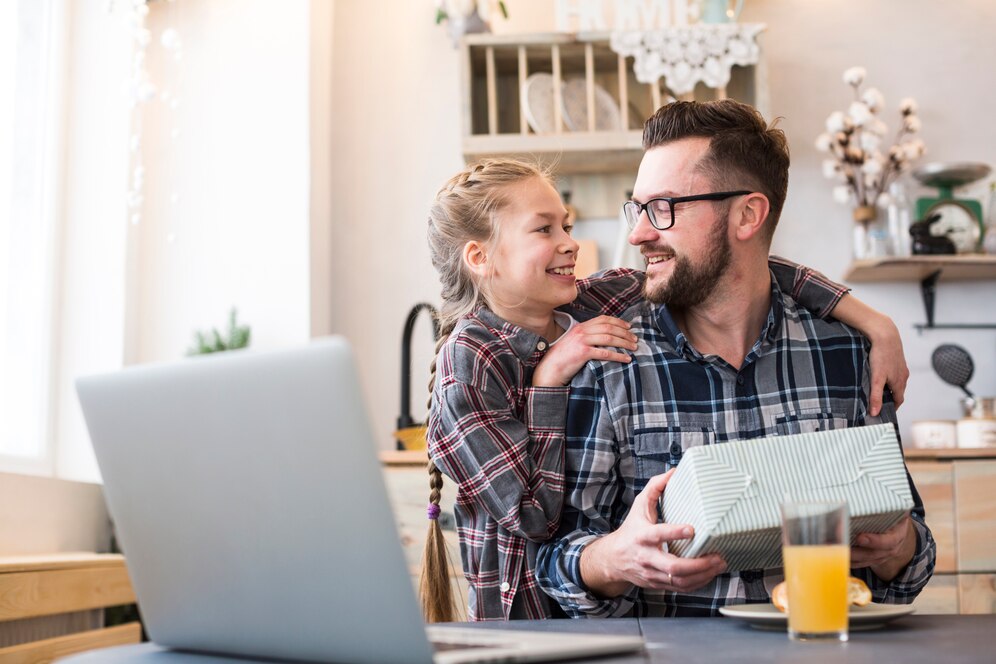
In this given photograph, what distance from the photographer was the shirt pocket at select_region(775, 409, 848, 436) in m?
1.50

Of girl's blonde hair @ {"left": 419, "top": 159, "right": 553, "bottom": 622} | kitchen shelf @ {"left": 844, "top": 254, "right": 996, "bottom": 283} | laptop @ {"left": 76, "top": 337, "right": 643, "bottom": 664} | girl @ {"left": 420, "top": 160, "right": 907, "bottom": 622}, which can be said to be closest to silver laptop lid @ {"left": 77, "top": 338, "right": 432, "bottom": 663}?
laptop @ {"left": 76, "top": 337, "right": 643, "bottom": 664}

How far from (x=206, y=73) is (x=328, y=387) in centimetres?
277

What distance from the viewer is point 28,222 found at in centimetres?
273

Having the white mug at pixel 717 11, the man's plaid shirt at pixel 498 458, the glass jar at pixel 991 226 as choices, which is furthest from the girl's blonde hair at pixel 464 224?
the glass jar at pixel 991 226

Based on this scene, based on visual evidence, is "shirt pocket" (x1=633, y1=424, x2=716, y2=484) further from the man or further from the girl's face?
the girl's face

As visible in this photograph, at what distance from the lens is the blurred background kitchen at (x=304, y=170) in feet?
9.01

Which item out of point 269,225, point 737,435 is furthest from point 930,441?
point 269,225

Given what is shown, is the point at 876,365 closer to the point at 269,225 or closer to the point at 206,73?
the point at 269,225

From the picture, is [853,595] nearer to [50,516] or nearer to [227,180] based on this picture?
[50,516]

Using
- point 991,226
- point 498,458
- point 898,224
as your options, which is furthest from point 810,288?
point 991,226

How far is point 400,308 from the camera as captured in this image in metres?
3.32

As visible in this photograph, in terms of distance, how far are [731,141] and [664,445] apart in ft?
1.67

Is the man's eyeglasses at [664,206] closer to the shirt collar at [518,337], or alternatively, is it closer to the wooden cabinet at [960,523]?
the shirt collar at [518,337]

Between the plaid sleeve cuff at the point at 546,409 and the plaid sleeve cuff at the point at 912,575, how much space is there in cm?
45
